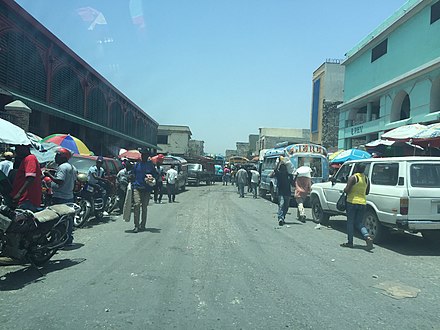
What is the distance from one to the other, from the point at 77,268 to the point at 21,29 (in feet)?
42.9

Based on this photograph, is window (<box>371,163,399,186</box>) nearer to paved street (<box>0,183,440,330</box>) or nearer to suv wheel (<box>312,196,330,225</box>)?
paved street (<box>0,183,440,330</box>)

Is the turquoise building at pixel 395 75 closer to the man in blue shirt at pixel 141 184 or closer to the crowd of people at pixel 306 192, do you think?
the crowd of people at pixel 306 192

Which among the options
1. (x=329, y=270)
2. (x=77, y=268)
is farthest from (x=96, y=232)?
(x=329, y=270)

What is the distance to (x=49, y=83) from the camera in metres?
19.2

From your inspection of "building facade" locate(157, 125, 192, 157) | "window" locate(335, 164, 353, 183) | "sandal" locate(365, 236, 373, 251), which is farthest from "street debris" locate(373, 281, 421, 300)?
"building facade" locate(157, 125, 192, 157)

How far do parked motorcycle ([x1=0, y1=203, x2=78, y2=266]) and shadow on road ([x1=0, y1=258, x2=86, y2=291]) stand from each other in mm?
154

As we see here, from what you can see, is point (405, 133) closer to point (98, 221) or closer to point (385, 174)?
point (385, 174)

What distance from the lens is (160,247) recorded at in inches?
339

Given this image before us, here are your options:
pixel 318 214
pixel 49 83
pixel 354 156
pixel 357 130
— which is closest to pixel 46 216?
pixel 318 214

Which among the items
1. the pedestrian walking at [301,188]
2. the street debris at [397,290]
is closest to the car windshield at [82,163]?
the pedestrian walking at [301,188]

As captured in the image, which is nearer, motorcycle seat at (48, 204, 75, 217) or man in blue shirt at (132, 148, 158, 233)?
motorcycle seat at (48, 204, 75, 217)

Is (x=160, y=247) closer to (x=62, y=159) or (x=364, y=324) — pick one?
(x=62, y=159)

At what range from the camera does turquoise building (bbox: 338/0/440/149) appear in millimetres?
21156

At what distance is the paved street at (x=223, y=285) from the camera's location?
4660 millimetres
